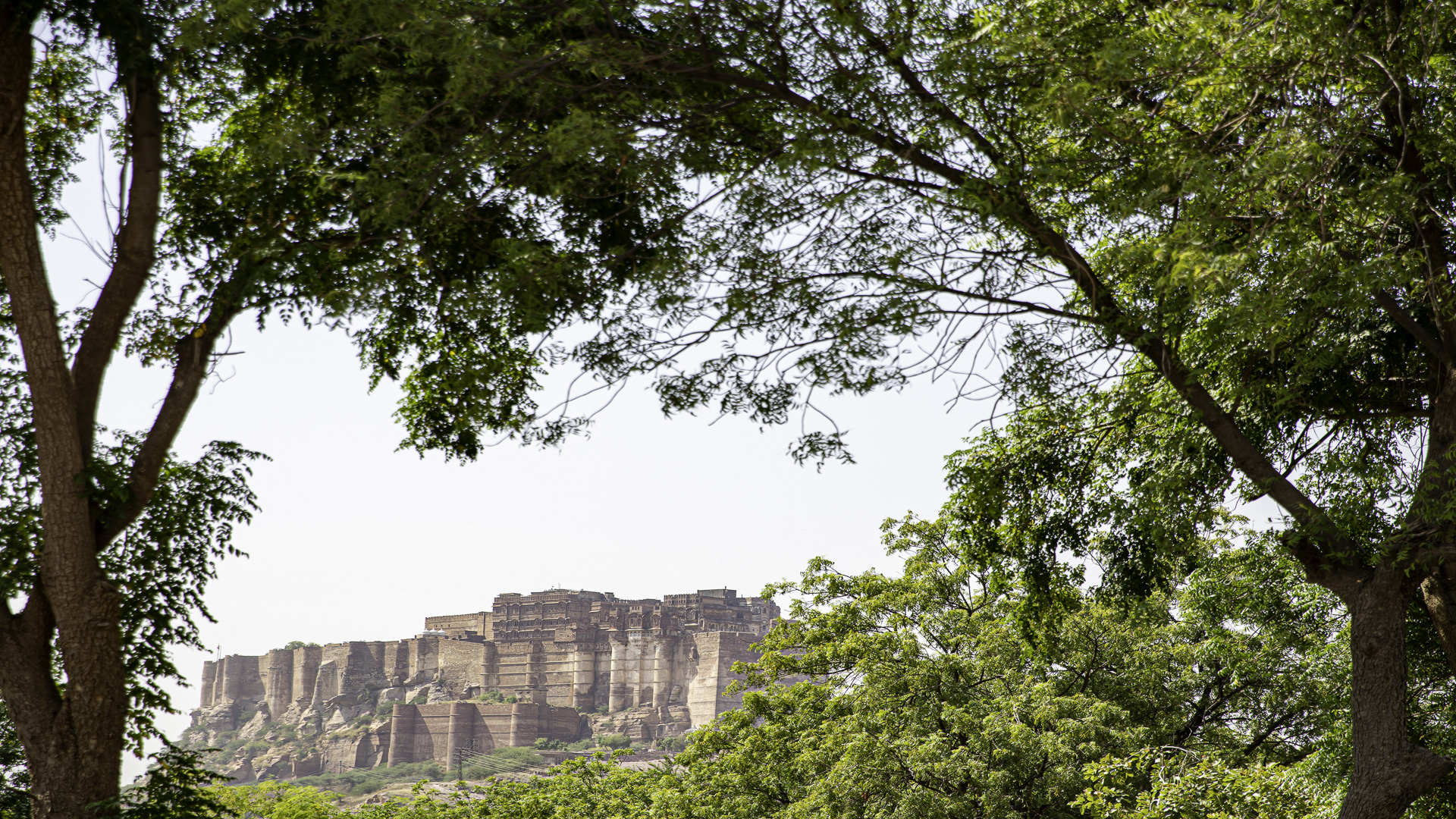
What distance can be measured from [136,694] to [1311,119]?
7.45m

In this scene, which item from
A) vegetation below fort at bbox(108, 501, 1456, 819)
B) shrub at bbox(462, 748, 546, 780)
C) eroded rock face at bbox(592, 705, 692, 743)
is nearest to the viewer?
vegetation below fort at bbox(108, 501, 1456, 819)

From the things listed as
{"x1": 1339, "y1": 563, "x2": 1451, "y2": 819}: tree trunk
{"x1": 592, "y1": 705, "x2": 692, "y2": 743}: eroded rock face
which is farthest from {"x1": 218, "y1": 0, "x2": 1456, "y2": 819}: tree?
{"x1": 592, "y1": 705, "x2": 692, "y2": 743}: eroded rock face

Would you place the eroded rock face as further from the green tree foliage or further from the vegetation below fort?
the green tree foliage

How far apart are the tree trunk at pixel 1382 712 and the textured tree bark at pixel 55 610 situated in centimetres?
615

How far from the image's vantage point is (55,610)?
5.68 metres

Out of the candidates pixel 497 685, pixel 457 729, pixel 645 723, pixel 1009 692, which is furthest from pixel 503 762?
pixel 1009 692

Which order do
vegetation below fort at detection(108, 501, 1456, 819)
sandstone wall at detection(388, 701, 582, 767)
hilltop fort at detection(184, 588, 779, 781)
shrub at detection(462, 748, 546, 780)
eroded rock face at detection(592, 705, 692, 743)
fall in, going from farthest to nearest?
eroded rock face at detection(592, 705, 692, 743), hilltop fort at detection(184, 588, 779, 781), sandstone wall at detection(388, 701, 582, 767), shrub at detection(462, 748, 546, 780), vegetation below fort at detection(108, 501, 1456, 819)

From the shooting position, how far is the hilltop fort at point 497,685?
251ft

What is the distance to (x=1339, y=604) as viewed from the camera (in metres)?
9.17

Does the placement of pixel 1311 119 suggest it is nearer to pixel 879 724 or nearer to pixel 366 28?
pixel 366 28

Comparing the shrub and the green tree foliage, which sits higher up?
the green tree foliage

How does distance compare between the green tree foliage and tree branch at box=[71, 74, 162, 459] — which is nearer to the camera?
→ tree branch at box=[71, 74, 162, 459]

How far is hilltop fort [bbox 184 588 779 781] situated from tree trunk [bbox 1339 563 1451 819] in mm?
72805

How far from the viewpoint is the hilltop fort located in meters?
76.6
